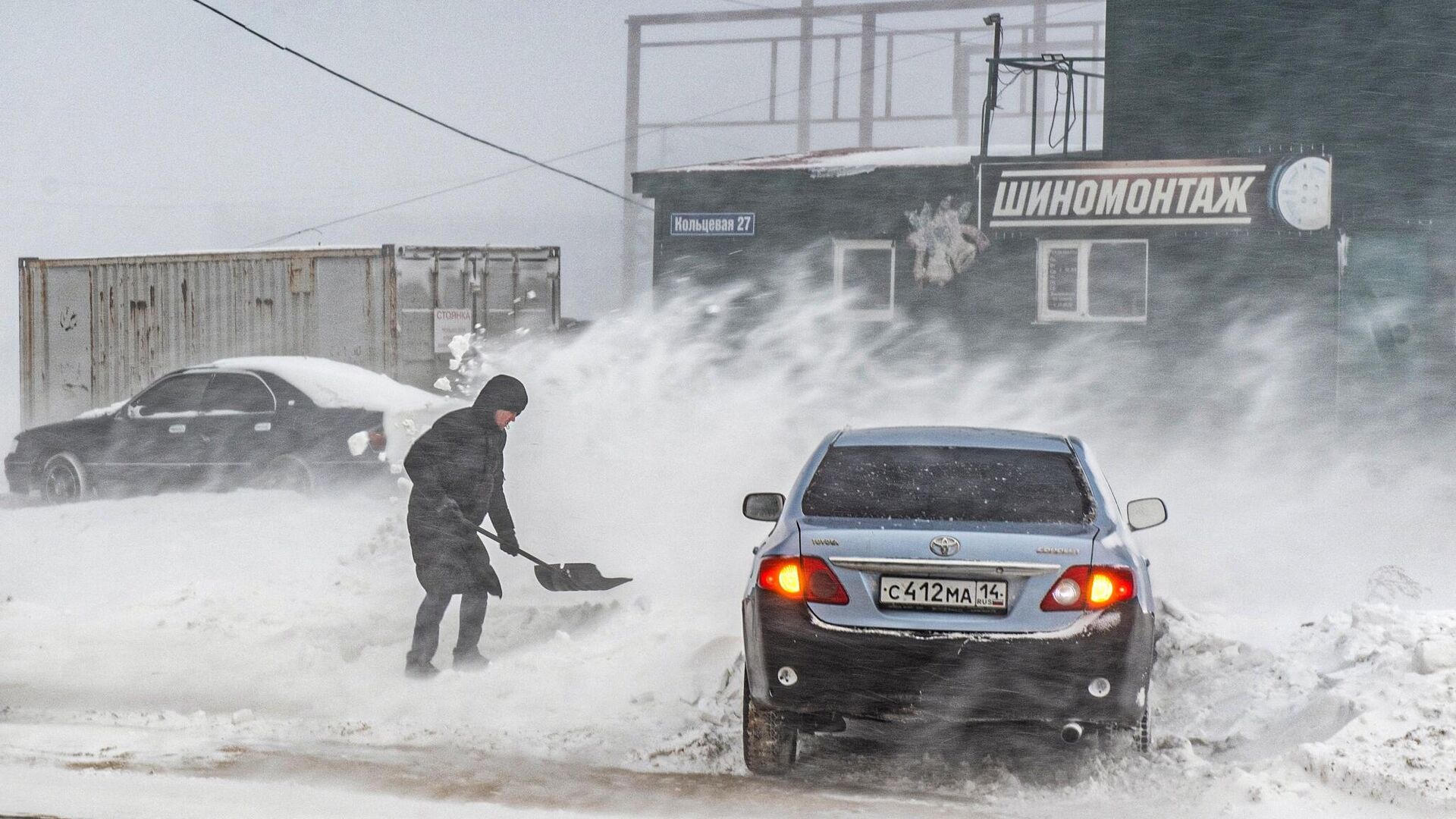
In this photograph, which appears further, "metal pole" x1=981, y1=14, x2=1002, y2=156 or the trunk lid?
"metal pole" x1=981, y1=14, x2=1002, y2=156

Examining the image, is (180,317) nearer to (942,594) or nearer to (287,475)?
(287,475)

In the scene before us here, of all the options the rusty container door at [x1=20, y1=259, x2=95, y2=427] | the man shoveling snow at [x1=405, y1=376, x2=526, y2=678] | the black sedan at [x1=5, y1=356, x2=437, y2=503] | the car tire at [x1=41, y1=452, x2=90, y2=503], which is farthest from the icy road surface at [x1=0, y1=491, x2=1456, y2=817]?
the rusty container door at [x1=20, y1=259, x2=95, y2=427]

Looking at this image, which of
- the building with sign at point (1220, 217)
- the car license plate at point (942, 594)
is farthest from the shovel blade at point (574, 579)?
the building with sign at point (1220, 217)

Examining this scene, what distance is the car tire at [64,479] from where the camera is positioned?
1496 cm

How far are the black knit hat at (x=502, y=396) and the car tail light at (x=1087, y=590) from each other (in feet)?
11.9

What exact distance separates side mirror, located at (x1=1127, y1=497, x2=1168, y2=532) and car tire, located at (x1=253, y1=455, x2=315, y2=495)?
9.30 m

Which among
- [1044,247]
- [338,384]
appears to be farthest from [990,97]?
[338,384]

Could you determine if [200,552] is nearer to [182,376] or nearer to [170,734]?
[182,376]

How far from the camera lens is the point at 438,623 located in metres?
7.58

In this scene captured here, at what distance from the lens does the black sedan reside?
1333cm

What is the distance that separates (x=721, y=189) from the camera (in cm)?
1956

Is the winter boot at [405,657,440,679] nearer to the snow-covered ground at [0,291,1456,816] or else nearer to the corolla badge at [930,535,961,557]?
the snow-covered ground at [0,291,1456,816]

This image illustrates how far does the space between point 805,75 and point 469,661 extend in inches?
965

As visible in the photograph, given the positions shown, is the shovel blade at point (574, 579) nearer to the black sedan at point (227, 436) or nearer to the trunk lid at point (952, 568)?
the trunk lid at point (952, 568)
